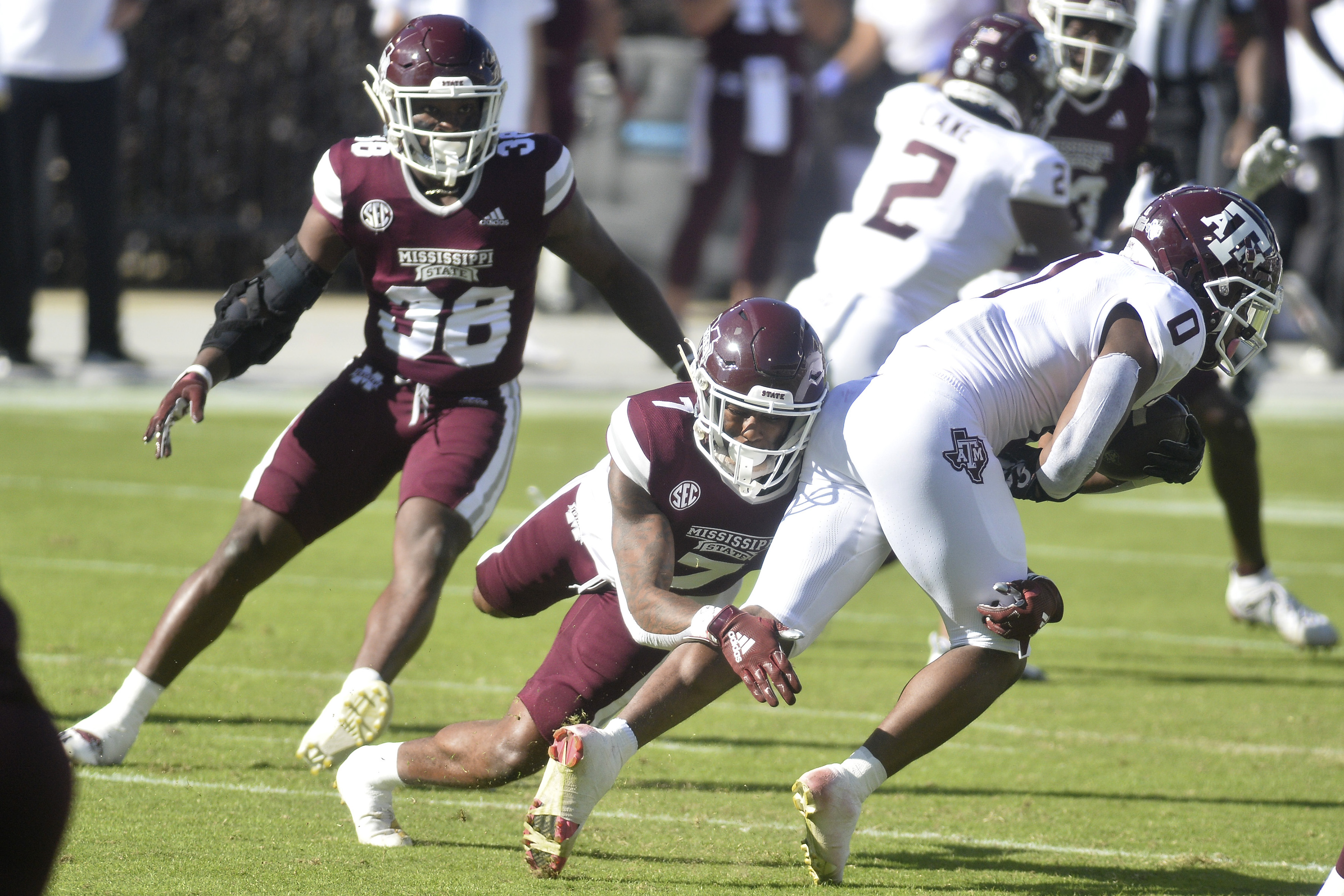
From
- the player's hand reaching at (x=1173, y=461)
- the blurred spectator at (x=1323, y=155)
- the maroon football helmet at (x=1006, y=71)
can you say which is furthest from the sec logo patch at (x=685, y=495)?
the blurred spectator at (x=1323, y=155)

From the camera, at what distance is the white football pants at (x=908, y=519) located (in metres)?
3.36

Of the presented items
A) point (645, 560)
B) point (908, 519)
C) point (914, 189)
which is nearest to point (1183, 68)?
point (914, 189)

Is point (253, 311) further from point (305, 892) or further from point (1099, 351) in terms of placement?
point (1099, 351)

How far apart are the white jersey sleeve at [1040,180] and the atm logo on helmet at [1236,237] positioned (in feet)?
4.53

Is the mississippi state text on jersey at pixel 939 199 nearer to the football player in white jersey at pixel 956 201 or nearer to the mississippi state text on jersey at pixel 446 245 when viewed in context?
the football player in white jersey at pixel 956 201

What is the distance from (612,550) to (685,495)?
192mm

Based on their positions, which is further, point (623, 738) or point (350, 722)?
point (350, 722)

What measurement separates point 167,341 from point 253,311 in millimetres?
6943

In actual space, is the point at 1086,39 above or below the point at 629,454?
above

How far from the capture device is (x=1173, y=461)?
11.7 feet

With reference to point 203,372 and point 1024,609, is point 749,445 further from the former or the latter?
point 203,372

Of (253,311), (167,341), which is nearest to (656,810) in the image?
(253,311)

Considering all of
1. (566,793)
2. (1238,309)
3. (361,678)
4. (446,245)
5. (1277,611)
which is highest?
(1238,309)

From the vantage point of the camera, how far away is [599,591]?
12.5 feet
